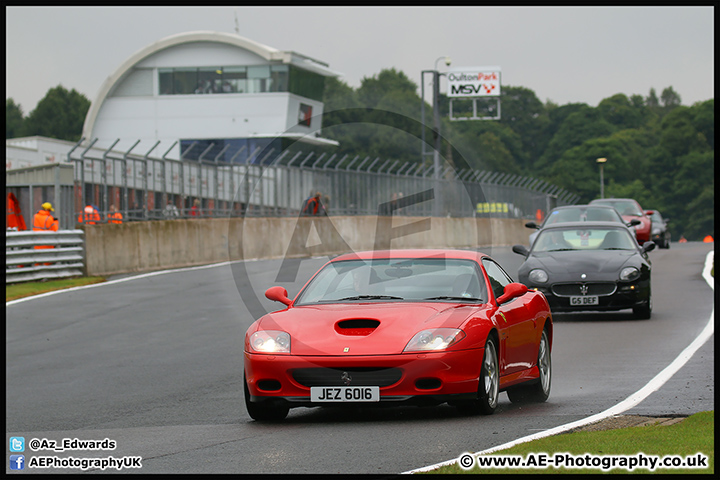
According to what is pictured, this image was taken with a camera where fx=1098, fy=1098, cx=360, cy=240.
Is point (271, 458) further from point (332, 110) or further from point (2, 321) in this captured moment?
point (332, 110)

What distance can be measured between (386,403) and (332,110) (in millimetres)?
119122

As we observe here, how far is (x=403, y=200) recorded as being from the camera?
43.8 metres

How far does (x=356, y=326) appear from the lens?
26.5ft

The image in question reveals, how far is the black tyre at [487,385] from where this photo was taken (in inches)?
318

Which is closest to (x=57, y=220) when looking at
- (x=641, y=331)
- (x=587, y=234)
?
(x=587, y=234)

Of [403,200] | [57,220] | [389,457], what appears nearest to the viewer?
[389,457]

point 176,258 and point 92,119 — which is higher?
point 92,119

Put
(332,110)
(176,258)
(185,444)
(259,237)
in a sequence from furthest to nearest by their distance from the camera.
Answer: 1. (332,110)
2. (259,237)
3. (176,258)
4. (185,444)

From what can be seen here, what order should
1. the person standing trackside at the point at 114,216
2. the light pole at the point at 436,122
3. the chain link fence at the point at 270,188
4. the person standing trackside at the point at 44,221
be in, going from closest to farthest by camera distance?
the person standing trackside at the point at 44,221
the person standing trackside at the point at 114,216
the chain link fence at the point at 270,188
the light pole at the point at 436,122

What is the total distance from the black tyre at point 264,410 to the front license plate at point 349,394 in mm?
476

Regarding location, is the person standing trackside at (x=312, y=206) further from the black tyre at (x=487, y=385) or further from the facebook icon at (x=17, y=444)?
the facebook icon at (x=17, y=444)

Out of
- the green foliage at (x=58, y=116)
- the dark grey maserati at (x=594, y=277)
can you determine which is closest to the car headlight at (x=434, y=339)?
the dark grey maserati at (x=594, y=277)

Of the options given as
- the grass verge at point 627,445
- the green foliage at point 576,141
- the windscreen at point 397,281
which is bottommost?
the grass verge at point 627,445

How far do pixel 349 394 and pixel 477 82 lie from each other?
6021 centimetres
